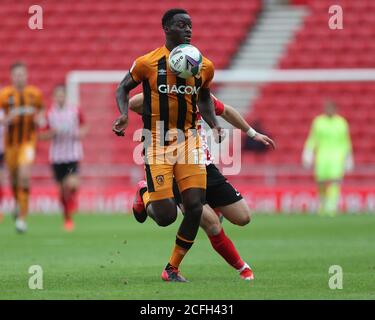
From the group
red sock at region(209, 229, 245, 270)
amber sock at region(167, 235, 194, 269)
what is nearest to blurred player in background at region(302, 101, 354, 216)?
red sock at region(209, 229, 245, 270)

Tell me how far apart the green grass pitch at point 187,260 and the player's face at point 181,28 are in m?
2.07

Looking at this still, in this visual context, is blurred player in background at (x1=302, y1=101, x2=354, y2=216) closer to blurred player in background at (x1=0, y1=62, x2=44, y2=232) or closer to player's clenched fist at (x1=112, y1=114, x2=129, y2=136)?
blurred player in background at (x1=0, y1=62, x2=44, y2=232)

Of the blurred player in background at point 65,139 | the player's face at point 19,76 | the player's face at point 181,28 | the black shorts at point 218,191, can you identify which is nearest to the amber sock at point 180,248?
the black shorts at point 218,191

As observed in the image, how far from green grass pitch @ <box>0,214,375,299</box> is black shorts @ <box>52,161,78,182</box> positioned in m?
0.85

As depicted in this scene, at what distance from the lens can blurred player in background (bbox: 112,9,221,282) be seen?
8977mm

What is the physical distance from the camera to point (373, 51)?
987 inches

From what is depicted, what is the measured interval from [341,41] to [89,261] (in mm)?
15158

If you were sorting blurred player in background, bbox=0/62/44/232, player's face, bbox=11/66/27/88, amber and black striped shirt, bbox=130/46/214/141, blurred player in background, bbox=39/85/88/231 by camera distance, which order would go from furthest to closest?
blurred player in background, bbox=39/85/88/231
blurred player in background, bbox=0/62/44/232
player's face, bbox=11/66/27/88
amber and black striped shirt, bbox=130/46/214/141

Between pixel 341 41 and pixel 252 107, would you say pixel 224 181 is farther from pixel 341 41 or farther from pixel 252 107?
pixel 341 41

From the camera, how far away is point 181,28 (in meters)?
8.93

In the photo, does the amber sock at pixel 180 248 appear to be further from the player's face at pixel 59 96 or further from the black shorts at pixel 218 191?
the player's face at pixel 59 96

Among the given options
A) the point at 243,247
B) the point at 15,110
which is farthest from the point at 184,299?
the point at 15,110

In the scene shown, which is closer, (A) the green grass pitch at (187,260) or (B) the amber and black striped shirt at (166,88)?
(A) the green grass pitch at (187,260)

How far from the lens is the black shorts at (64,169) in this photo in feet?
59.6
